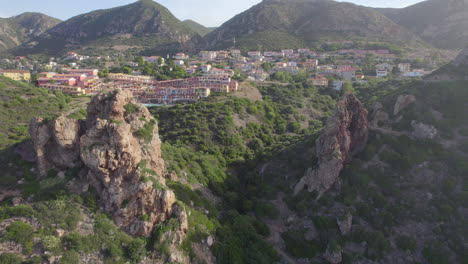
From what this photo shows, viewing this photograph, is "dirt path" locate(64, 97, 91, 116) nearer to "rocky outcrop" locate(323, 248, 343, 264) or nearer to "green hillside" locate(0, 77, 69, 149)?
"green hillside" locate(0, 77, 69, 149)

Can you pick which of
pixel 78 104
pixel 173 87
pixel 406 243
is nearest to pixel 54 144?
pixel 406 243

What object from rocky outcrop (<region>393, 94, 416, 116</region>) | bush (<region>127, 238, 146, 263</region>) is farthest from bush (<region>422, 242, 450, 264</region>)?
bush (<region>127, 238, 146, 263</region>)

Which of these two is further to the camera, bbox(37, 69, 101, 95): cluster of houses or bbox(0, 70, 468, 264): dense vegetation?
bbox(37, 69, 101, 95): cluster of houses

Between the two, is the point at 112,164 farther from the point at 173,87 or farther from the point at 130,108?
the point at 173,87

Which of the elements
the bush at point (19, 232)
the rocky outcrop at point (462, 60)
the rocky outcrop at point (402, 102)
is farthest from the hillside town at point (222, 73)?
the bush at point (19, 232)

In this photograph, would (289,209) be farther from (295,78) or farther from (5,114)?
(295,78)

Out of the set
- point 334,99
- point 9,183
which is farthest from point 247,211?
point 334,99

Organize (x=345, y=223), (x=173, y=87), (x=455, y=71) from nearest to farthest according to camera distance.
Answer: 1. (x=345, y=223)
2. (x=455, y=71)
3. (x=173, y=87)

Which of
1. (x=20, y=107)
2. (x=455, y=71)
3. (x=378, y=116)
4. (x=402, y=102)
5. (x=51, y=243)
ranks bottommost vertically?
(x=51, y=243)
